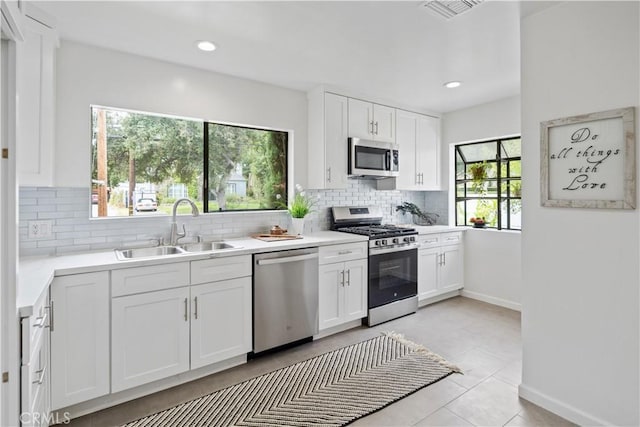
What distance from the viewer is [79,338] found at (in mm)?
2018

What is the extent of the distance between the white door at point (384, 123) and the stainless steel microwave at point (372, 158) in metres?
0.11

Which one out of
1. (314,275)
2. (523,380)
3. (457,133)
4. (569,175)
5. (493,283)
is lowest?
(523,380)

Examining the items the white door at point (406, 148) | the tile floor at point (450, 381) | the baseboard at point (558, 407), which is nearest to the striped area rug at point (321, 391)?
the tile floor at point (450, 381)

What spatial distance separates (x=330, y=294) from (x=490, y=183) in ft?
8.83

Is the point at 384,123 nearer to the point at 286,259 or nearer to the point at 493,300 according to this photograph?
the point at 286,259

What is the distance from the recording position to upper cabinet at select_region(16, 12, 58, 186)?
1.98 meters

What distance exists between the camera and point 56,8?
2.07 metres

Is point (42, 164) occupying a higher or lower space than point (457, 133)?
lower

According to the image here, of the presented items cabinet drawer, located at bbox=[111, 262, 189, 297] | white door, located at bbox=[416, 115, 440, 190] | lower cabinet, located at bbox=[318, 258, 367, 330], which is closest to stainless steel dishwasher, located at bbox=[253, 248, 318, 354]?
lower cabinet, located at bbox=[318, 258, 367, 330]

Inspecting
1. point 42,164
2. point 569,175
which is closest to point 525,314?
point 569,175

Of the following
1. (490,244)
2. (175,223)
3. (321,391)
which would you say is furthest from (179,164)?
(490,244)

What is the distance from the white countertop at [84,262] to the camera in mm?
1503

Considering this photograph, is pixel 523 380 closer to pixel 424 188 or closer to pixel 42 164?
pixel 424 188

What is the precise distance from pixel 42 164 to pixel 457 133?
4.48 meters
